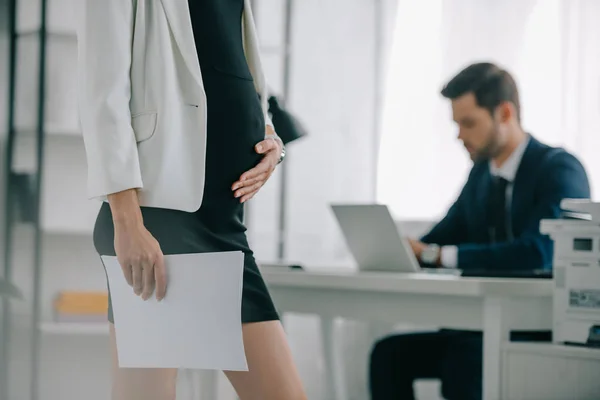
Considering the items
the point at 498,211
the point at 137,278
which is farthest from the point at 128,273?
the point at 498,211

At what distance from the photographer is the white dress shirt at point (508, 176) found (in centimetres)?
275

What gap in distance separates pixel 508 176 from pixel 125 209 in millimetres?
1960

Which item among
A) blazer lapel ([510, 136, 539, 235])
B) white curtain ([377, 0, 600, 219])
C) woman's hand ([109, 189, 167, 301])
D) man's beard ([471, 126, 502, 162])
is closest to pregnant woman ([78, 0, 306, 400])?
woman's hand ([109, 189, 167, 301])

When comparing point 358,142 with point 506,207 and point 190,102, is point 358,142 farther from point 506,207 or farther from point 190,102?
point 190,102

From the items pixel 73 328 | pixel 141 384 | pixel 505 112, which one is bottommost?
pixel 73 328

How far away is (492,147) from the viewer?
2.97 metres

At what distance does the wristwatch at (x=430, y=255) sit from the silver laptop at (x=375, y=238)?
33cm

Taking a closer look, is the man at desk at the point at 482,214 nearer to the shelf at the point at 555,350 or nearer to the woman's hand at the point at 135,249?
the shelf at the point at 555,350

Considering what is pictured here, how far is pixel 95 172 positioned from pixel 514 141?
→ 205 cm

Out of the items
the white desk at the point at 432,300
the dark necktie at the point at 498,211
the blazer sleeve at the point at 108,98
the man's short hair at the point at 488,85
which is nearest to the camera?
the blazer sleeve at the point at 108,98

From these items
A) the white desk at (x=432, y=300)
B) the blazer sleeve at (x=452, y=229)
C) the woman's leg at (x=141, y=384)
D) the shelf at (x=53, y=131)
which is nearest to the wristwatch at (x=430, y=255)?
the blazer sleeve at (x=452, y=229)

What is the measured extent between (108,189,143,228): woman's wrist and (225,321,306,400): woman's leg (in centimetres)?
23

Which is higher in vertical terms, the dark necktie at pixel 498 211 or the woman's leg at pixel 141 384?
the dark necktie at pixel 498 211

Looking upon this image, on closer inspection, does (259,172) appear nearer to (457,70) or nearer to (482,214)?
(482,214)
